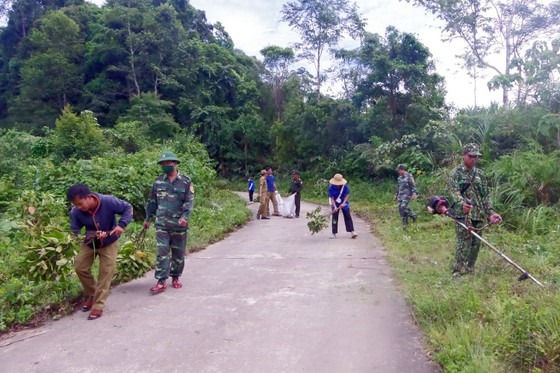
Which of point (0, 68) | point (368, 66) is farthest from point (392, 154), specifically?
point (0, 68)

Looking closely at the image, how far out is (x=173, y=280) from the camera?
6.33 m

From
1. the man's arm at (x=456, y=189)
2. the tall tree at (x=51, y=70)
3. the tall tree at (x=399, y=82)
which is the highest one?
the tall tree at (x=51, y=70)

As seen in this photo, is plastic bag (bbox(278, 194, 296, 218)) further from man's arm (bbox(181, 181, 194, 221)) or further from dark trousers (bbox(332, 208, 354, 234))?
man's arm (bbox(181, 181, 194, 221))

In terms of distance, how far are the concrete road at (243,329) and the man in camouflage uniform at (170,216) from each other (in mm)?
317

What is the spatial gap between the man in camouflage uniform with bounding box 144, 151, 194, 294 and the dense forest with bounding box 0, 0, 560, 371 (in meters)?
1.14

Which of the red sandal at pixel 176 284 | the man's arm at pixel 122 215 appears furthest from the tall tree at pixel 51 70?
the man's arm at pixel 122 215

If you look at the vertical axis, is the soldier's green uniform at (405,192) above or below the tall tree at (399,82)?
below

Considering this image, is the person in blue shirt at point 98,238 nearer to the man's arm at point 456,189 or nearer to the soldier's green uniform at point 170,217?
the soldier's green uniform at point 170,217

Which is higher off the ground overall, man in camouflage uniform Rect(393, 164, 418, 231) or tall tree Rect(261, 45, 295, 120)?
tall tree Rect(261, 45, 295, 120)

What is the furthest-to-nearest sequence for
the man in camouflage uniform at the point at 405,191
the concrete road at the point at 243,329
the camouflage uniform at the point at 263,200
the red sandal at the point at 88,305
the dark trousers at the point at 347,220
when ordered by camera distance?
the camouflage uniform at the point at 263,200 → the man in camouflage uniform at the point at 405,191 → the dark trousers at the point at 347,220 → the red sandal at the point at 88,305 → the concrete road at the point at 243,329

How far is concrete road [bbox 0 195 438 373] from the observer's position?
12.9 feet

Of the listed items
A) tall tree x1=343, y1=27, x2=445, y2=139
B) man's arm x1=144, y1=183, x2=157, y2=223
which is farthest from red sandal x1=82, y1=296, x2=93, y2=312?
tall tree x1=343, y1=27, x2=445, y2=139

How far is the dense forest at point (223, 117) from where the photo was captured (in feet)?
31.3

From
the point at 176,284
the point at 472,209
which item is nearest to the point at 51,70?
the point at 176,284
